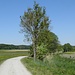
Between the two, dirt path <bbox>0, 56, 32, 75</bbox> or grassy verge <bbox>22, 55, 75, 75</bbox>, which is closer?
grassy verge <bbox>22, 55, 75, 75</bbox>

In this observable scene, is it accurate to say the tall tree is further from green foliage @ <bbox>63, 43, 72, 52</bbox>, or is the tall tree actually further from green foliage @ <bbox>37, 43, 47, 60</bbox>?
green foliage @ <bbox>63, 43, 72, 52</bbox>

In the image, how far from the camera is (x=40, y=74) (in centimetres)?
2389

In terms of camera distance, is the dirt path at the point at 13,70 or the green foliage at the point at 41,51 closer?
the dirt path at the point at 13,70

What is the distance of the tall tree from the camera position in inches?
1986

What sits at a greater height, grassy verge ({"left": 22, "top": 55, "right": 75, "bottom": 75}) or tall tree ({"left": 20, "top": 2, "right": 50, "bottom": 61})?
tall tree ({"left": 20, "top": 2, "right": 50, "bottom": 61})

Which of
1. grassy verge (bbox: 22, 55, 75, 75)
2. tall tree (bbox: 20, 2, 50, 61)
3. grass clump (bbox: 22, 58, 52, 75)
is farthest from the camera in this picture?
tall tree (bbox: 20, 2, 50, 61)

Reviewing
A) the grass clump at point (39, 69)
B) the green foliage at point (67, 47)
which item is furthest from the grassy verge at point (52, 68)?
the green foliage at point (67, 47)

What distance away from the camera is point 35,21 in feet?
164

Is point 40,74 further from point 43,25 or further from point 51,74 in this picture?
point 43,25

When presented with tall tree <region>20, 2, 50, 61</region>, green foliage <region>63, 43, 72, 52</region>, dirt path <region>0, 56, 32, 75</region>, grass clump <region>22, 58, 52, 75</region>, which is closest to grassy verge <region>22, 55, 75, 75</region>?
grass clump <region>22, 58, 52, 75</region>

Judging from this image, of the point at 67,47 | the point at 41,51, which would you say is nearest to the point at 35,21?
the point at 41,51

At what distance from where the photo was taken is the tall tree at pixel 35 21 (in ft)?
165

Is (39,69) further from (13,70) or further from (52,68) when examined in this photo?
(13,70)

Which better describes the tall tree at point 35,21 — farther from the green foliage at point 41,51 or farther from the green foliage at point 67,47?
the green foliage at point 67,47
